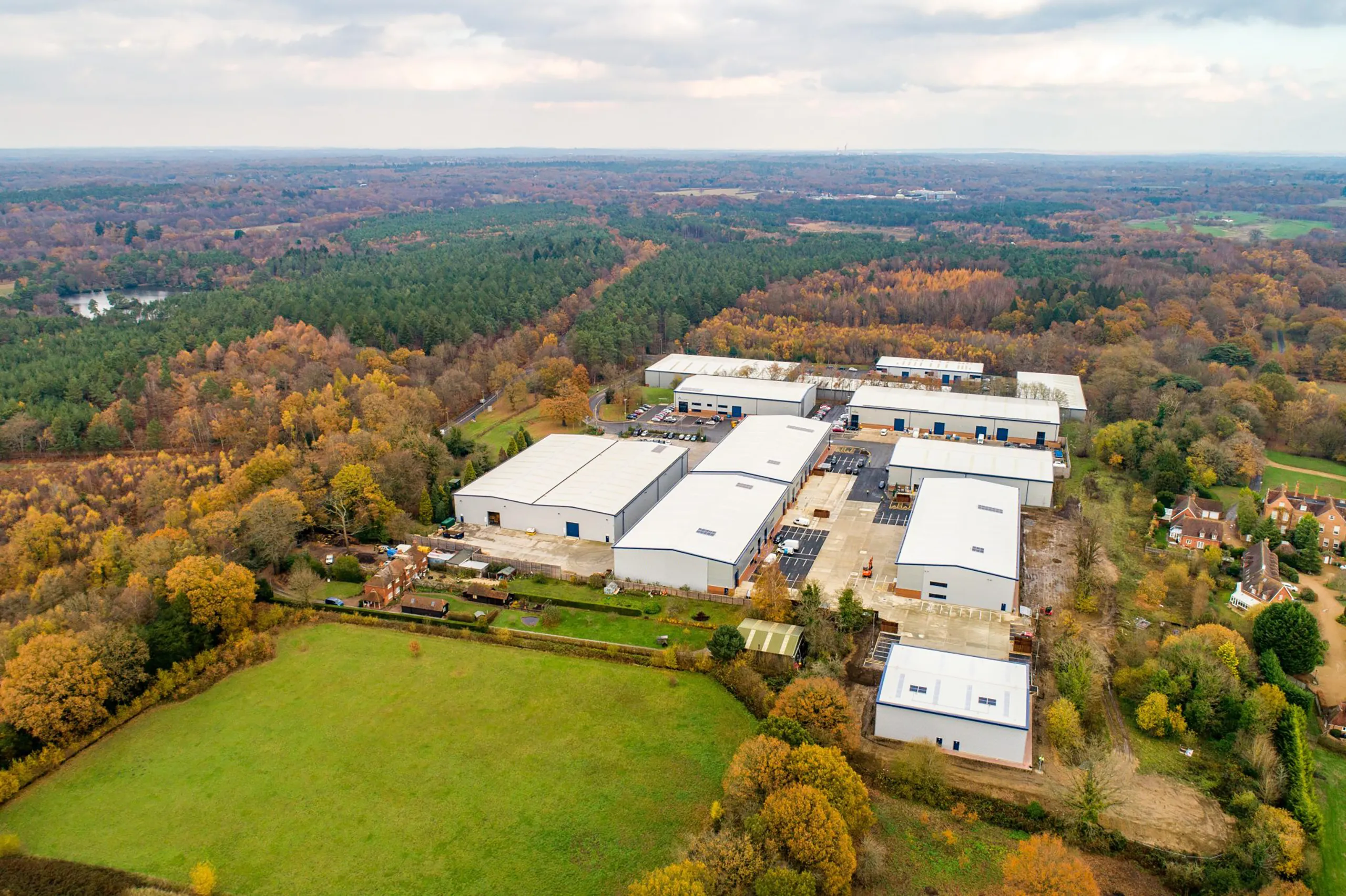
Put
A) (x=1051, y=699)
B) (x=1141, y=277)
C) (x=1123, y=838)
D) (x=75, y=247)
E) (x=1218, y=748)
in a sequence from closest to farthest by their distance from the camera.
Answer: (x=1123, y=838), (x=1218, y=748), (x=1051, y=699), (x=1141, y=277), (x=75, y=247)

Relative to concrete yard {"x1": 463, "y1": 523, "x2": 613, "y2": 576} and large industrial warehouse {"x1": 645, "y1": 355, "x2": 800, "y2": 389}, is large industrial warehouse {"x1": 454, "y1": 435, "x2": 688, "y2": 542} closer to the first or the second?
concrete yard {"x1": 463, "y1": 523, "x2": 613, "y2": 576}

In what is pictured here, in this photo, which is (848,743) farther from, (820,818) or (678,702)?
(678,702)

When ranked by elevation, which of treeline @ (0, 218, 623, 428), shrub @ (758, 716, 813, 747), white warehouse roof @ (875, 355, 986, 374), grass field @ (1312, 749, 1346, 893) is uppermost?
treeline @ (0, 218, 623, 428)

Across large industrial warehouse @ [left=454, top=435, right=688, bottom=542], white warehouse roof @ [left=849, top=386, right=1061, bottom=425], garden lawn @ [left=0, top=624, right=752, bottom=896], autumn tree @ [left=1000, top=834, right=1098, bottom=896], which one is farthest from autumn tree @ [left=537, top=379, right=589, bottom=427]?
autumn tree @ [left=1000, top=834, right=1098, bottom=896]

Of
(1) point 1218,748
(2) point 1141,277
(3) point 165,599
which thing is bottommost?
(1) point 1218,748

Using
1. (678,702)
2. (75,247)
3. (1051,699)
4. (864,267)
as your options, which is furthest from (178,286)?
(1051,699)

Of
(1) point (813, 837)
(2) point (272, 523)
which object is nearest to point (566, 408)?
(2) point (272, 523)

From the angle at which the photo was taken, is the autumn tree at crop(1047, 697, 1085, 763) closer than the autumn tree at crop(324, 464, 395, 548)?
Yes
